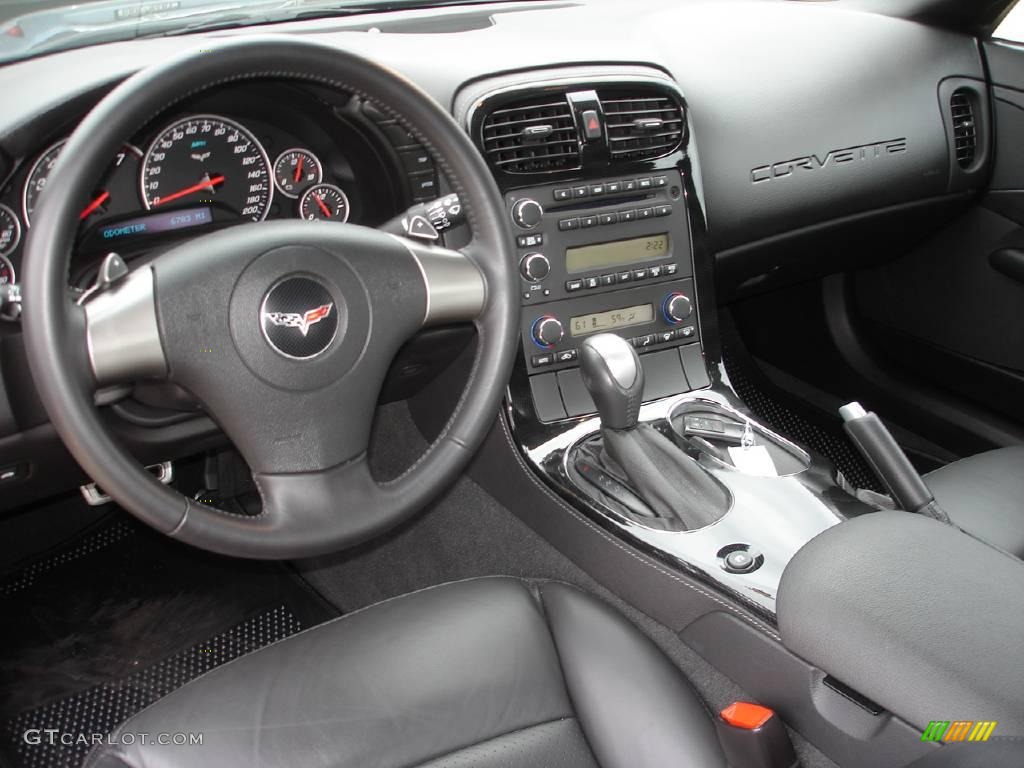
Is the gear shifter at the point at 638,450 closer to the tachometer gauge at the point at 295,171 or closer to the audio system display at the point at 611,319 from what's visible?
the audio system display at the point at 611,319

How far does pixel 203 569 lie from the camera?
6.85 ft

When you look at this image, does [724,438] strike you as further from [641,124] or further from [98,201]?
[98,201]

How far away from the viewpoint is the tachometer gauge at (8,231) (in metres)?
1.24

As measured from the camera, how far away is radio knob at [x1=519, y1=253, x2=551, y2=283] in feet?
5.46

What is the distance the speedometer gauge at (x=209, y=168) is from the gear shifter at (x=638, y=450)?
0.56 meters

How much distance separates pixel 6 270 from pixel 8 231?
0.05 meters

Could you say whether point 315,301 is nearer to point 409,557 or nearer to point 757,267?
point 409,557

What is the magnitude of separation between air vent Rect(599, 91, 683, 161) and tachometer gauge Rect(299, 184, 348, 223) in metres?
0.47

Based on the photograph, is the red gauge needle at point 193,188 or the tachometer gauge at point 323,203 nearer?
the red gauge needle at point 193,188

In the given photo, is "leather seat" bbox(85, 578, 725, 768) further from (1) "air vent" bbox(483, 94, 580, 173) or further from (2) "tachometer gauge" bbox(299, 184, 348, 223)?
(1) "air vent" bbox(483, 94, 580, 173)

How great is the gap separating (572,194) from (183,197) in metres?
0.63

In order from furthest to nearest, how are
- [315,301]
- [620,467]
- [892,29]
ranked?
[892,29] → [620,467] → [315,301]

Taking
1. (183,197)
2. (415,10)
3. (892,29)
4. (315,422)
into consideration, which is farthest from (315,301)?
(892,29)

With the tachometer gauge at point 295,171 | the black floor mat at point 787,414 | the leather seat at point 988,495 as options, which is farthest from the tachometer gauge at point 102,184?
the black floor mat at point 787,414
